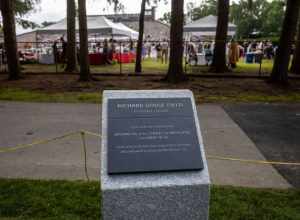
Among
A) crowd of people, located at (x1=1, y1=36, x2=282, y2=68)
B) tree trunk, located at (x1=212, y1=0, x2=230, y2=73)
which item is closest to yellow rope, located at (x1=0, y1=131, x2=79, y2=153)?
crowd of people, located at (x1=1, y1=36, x2=282, y2=68)

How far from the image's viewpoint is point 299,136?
7422mm

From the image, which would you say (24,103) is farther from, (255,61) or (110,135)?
(255,61)

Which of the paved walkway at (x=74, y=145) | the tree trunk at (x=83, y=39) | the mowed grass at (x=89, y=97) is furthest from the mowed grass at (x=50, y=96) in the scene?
the tree trunk at (x=83, y=39)

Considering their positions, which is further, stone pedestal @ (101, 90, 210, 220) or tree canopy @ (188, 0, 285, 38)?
tree canopy @ (188, 0, 285, 38)

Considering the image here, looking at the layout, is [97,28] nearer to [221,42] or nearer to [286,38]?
[221,42]

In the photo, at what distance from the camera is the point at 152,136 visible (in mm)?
3275

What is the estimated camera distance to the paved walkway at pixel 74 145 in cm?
523

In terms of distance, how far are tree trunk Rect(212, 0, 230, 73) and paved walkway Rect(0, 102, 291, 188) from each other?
9.66 metres

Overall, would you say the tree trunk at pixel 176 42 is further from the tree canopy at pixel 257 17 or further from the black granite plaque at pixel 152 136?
the tree canopy at pixel 257 17

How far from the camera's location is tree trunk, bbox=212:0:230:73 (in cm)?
1961

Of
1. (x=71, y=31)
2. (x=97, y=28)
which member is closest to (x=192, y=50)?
(x=97, y=28)

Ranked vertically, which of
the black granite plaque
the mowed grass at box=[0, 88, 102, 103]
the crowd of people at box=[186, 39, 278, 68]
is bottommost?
the mowed grass at box=[0, 88, 102, 103]

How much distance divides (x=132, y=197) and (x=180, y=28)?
1249 cm

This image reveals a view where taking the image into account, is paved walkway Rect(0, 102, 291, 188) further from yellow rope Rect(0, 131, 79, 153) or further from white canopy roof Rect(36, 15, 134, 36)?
white canopy roof Rect(36, 15, 134, 36)
